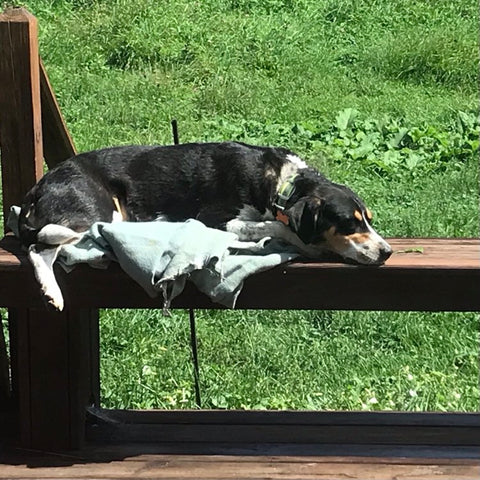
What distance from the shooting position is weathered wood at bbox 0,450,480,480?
348cm

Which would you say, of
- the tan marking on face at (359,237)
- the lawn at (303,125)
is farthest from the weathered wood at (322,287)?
the lawn at (303,125)

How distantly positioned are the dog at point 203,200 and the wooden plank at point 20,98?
0.11 metres

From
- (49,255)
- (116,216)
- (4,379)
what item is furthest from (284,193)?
(4,379)

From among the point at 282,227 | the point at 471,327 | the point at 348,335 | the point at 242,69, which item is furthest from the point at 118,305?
the point at 242,69

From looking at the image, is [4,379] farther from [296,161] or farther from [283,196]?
[296,161]

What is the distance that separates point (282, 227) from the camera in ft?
12.5

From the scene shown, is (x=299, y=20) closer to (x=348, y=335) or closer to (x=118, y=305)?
(x=348, y=335)

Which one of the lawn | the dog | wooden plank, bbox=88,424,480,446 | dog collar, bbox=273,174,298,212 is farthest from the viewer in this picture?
the lawn

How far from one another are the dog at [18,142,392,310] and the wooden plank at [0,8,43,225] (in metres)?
0.11

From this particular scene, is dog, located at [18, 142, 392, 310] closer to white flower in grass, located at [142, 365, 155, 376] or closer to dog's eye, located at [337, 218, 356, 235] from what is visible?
dog's eye, located at [337, 218, 356, 235]

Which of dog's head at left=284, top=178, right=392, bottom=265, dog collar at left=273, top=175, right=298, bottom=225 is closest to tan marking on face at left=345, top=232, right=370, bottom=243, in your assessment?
dog's head at left=284, top=178, right=392, bottom=265

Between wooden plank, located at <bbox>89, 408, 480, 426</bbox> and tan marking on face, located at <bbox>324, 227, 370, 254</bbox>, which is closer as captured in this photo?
tan marking on face, located at <bbox>324, 227, 370, 254</bbox>

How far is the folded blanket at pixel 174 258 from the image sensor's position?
3240 millimetres

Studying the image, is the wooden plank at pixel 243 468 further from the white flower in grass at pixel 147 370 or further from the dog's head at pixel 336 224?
the white flower in grass at pixel 147 370
